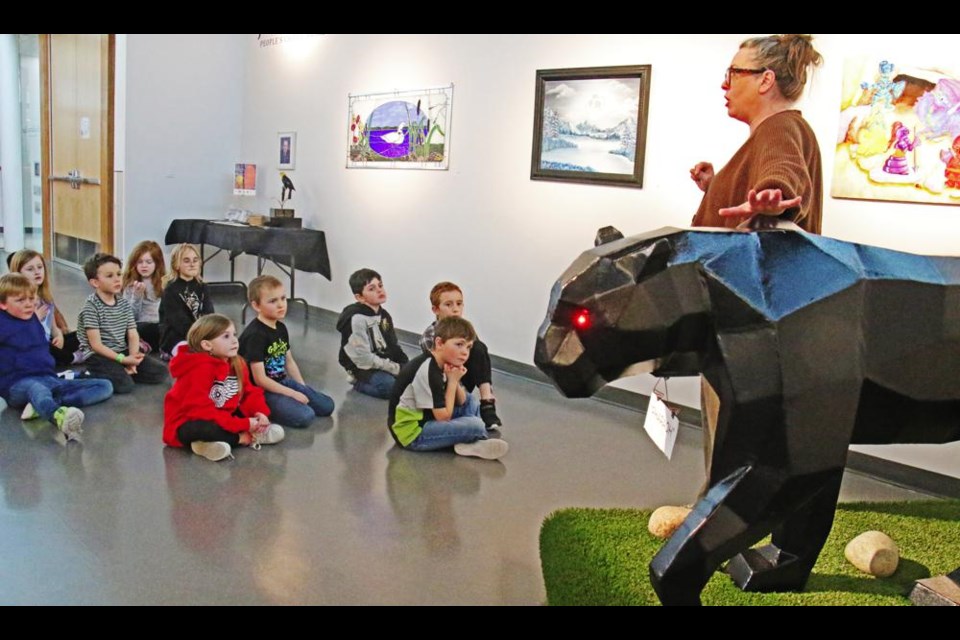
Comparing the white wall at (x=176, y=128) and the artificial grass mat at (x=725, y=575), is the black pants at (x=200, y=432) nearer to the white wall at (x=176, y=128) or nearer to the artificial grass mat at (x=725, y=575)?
the artificial grass mat at (x=725, y=575)

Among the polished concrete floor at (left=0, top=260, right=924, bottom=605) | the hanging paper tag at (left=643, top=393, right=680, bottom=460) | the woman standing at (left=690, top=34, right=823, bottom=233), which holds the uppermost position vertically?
the woman standing at (left=690, top=34, right=823, bottom=233)

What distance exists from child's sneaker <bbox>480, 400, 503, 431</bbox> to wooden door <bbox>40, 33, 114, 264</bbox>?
5.65 metres

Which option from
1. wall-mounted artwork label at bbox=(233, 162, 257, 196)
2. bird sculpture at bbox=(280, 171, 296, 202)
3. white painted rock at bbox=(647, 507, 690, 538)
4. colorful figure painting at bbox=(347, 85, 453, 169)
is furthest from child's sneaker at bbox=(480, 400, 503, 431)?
wall-mounted artwork label at bbox=(233, 162, 257, 196)

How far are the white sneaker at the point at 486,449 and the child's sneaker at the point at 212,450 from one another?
1.08 meters

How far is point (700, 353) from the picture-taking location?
1.69 m

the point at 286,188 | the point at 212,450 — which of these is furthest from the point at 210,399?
the point at 286,188

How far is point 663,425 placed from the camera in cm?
209

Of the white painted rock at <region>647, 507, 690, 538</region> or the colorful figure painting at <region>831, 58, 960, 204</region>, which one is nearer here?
the white painted rock at <region>647, 507, 690, 538</region>

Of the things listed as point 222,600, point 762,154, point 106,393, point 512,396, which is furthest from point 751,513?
point 106,393

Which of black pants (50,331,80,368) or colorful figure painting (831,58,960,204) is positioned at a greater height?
colorful figure painting (831,58,960,204)

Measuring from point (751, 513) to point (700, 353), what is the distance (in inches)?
14.2

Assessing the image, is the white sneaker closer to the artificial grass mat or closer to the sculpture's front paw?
the artificial grass mat

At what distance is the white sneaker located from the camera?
3.67 metres

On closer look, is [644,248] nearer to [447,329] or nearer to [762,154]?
[762,154]
